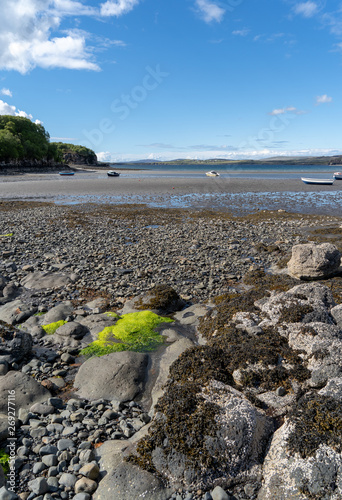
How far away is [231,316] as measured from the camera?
822 cm

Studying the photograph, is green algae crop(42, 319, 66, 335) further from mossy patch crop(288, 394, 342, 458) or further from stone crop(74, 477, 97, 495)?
mossy patch crop(288, 394, 342, 458)

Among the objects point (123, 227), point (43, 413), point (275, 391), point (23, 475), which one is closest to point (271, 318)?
point (275, 391)

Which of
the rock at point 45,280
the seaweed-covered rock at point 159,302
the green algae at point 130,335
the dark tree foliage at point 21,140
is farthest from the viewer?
the dark tree foliage at point 21,140

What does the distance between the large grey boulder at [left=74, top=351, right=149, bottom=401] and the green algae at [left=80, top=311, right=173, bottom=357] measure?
80 cm

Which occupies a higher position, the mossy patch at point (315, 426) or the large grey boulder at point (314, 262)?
the large grey boulder at point (314, 262)

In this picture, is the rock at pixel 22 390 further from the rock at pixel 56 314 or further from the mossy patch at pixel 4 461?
the rock at pixel 56 314

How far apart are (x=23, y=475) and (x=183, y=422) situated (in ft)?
7.50

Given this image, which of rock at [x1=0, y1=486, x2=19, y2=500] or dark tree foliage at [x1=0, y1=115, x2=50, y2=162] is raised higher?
dark tree foliage at [x1=0, y1=115, x2=50, y2=162]

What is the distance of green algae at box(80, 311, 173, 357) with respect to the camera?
789 centimetres

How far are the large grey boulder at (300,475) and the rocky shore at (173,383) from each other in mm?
13

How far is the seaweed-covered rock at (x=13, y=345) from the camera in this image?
7098mm

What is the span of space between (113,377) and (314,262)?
8.00 meters

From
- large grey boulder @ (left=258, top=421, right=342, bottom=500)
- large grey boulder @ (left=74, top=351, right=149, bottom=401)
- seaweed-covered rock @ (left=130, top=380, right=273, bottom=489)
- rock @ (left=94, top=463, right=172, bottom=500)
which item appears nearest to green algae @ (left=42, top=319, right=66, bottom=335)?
large grey boulder @ (left=74, top=351, right=149, bottom=401)

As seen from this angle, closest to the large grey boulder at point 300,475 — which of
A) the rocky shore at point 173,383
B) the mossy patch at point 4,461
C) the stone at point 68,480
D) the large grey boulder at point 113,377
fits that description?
the rocky shore at point 173,383
